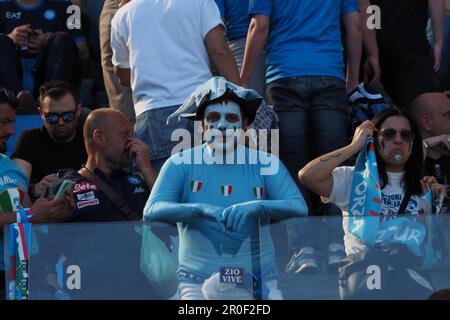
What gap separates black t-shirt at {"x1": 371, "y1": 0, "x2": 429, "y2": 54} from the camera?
9.75 meters

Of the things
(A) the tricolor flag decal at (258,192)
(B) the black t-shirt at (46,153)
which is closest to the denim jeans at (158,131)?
(B) the black t-shirt at (46,153)

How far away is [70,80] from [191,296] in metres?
3.75

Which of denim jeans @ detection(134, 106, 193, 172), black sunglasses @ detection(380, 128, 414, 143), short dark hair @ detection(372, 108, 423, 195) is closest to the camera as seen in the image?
short dark hair @ detection(372, 108, 423, 195)

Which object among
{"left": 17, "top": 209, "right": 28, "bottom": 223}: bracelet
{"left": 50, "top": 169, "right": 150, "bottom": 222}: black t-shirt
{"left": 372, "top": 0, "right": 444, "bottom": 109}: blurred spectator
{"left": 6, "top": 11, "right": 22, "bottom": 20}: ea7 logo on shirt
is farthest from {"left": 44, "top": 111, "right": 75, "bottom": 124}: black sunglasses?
{"left": 372, "top": 0, "right": 444, "bottom": 109}: blurred spectator

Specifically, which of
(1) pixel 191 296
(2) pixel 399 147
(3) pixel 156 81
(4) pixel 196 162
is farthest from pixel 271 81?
(1) pixel 191 296

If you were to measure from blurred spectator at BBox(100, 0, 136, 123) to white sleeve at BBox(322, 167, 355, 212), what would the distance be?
7.32ft

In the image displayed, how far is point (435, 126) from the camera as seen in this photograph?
8.98 m

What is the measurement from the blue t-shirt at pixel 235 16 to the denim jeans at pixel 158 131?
1.25 metres

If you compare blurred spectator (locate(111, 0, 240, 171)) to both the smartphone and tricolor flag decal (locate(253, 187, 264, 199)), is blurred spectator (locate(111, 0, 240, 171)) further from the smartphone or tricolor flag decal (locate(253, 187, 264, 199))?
tricolor flag decal (locate(253, 187, 264, 199))

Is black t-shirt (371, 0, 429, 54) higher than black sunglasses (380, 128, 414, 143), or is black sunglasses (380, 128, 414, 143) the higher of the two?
black t-shirt (371, 0, 429, 54)

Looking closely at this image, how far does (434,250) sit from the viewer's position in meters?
6.87

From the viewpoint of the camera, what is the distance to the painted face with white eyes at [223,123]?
23.7 feet

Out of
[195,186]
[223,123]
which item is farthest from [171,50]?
[195,186]
